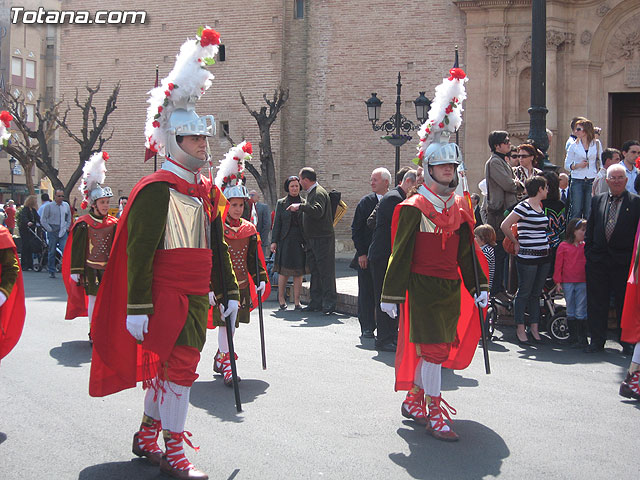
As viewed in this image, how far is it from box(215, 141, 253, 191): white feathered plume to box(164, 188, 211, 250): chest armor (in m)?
3.29

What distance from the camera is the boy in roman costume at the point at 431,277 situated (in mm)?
5941

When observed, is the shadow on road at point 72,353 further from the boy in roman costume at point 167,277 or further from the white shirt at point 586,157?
the white shirt at point 586,157

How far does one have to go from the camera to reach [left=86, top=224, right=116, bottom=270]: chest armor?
9742 millimetres

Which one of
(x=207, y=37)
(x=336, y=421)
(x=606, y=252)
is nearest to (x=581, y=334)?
(x=606, y=252)

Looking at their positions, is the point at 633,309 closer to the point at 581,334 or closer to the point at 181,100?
the point at 581,334

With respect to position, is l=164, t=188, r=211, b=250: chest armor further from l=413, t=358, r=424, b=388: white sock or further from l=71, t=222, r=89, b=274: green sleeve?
l=71, t=222, r=89, b=274: green sleeve

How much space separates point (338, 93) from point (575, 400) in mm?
25443

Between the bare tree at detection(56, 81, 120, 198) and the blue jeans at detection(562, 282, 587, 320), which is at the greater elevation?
the bare tree at detection(56, 81, 120, 198)

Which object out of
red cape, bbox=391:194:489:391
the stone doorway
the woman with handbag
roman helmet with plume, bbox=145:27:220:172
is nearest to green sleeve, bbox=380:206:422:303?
red cape, bbox=391:194:489:391

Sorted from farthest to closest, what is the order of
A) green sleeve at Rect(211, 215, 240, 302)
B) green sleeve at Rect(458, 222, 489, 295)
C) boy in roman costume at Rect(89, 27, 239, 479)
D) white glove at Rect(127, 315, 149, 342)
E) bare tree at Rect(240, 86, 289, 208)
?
bare tree at Rect(240, 86, 289, 208) → green sleeve at Rect(458, 222, 489, 295) → green sleeve at Rect(211, 215, 240, 302) → boy in roman costume at Rect(89, 27, 239, 479) → white glove at Rect(127, 315, 149, 342)

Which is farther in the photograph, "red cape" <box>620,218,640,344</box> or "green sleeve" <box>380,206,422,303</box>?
"red cape" <box>620,218,640,344</box>

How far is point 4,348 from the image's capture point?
5996mm

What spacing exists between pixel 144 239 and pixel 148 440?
A: 4.31 feet

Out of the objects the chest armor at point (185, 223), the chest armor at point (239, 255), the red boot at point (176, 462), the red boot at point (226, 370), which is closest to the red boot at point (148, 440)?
the red boot at point (176, 462)
